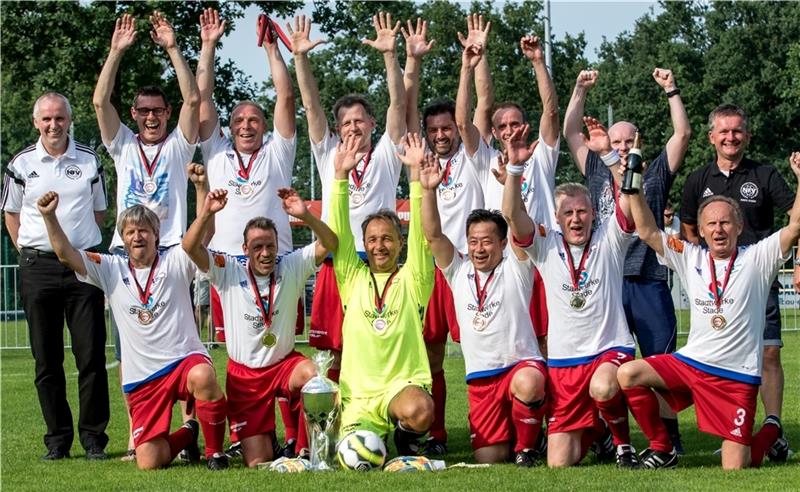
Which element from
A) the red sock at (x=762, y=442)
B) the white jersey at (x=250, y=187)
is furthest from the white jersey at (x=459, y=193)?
the red sock at (x=762, y=442)

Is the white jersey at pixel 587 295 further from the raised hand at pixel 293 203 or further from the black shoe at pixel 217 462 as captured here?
the black shoe at pixel 217 462

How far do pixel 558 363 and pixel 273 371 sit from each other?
198cm

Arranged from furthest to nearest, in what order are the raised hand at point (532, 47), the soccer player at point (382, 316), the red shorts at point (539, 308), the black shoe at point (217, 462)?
1. the raised hand at point (532, 47)
2. the red shorts at point (539, 308)
3. the soccer player at point (382, 316)
4. the black shoe at point (217, 462)

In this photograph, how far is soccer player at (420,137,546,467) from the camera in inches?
333

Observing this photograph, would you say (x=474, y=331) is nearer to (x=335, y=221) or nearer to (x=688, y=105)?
(x=335, y=221)

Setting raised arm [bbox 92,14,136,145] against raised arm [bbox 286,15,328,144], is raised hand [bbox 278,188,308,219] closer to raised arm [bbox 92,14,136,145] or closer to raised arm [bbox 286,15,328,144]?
raised arm [bbox 286,15,328,144]

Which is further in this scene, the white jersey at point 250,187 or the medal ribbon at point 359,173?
the medal ribbon at point 359,173

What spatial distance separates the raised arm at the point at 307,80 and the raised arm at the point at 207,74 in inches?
24.5

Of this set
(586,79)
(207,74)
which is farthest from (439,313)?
(207,74)

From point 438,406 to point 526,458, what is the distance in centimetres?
111

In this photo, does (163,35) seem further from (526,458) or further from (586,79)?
(526,458)

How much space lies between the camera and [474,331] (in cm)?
854

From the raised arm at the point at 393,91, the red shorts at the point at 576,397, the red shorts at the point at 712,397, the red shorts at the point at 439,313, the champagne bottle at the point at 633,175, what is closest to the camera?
the champagne bottle at the point at 633,175

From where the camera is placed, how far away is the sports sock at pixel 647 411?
793 centimetres
